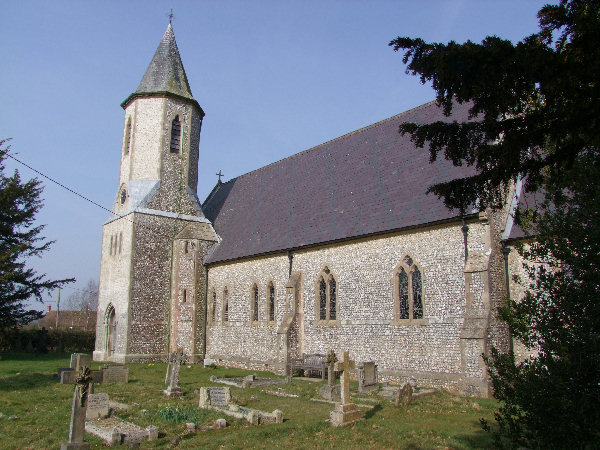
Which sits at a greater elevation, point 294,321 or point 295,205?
point 295,205

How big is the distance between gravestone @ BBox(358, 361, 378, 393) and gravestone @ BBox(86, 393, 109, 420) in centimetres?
697

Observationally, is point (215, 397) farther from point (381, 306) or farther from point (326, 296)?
point (326, 296)

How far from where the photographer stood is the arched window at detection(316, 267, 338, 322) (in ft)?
61.4

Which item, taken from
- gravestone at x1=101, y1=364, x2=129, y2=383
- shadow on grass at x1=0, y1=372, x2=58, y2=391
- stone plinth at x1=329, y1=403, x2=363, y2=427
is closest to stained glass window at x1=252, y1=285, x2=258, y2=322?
gravestone at x1=101, y1=364, x2=129, y2=383

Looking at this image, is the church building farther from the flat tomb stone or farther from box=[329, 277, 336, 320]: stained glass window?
the flat tomb stone

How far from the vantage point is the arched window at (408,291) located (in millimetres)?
15952

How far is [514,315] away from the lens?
17.1 feet

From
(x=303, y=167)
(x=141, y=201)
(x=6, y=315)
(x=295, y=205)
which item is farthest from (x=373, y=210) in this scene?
(x=6, y=315)

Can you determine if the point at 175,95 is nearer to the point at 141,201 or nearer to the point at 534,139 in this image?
the point at 141,201

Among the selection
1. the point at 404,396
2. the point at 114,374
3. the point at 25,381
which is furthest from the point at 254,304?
the point at 404,396

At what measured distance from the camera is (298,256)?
2047 cm

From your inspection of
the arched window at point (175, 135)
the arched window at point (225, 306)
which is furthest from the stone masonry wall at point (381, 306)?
the arched window at point (175, 135)

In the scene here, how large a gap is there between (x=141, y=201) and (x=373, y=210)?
12.8m

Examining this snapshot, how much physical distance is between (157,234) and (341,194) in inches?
405
